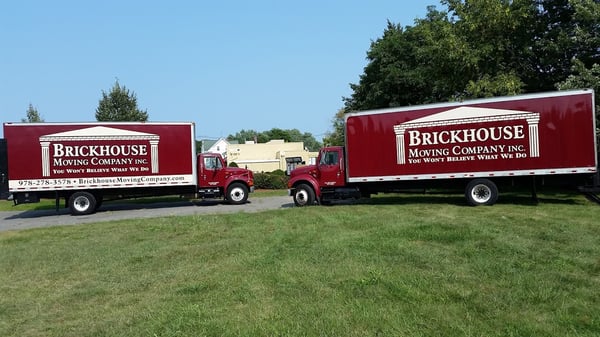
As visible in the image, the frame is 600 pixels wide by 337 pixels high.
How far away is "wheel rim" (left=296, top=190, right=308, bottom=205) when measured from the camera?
18.5 metres

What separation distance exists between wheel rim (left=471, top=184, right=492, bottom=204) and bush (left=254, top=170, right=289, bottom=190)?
18201 millimetres

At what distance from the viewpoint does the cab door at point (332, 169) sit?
18.3 m

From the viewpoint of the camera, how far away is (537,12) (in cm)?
2158

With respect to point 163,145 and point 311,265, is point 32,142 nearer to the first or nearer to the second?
point 163,145

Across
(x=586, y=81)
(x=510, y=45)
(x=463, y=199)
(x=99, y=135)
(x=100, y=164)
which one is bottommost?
(x=463, y=199)

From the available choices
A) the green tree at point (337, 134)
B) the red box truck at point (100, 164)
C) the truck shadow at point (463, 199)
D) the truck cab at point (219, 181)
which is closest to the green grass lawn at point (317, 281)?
the truck shadow at point (463, 199)

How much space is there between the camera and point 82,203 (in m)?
20.0

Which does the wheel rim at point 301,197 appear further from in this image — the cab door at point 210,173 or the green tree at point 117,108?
the green tree at point 117,108

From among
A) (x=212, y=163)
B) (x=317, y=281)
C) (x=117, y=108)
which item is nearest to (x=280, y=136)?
(x=117, y=108)

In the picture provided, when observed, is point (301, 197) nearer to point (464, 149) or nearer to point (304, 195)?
point (304, 195)

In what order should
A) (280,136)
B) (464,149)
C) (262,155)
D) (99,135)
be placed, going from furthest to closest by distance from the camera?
(280,136) → (262,155) → (99,135) → (464,149)

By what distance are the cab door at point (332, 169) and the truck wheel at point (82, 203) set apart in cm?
941

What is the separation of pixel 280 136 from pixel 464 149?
130m

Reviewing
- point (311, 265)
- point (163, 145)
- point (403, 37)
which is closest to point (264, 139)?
point (403, 37)
